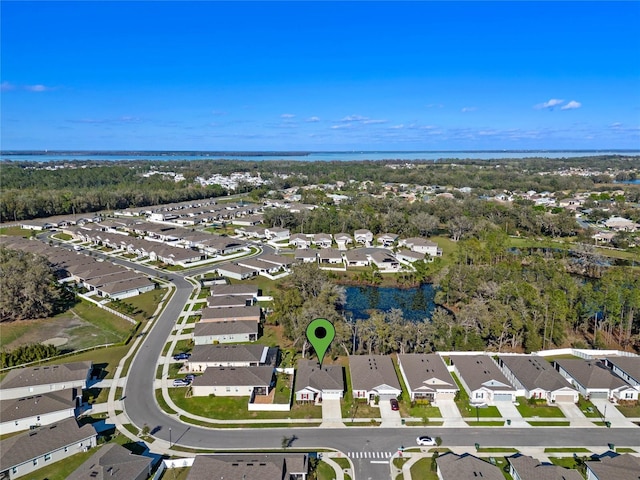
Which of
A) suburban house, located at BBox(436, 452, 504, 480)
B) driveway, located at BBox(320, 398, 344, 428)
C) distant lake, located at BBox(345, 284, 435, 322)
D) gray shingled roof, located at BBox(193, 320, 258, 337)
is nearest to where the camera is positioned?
suburban house, located at BBox(436, 452, 504, 480)

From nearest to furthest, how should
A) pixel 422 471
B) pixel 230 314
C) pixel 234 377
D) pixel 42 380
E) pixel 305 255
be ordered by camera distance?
1. pixel 422 471
2. pixel 42 380
3. pixel 234 377
4. pixel 230 314
5. pixel 305 255

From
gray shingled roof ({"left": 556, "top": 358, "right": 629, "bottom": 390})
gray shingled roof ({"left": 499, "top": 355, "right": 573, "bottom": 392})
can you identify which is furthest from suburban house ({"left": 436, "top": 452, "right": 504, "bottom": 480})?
gray shingled roof ({"left": 556, "top": 358, "right": 629, "bottom": 390})

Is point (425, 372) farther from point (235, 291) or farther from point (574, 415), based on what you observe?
point (235, 291)

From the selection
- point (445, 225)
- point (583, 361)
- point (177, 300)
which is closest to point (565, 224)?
point (445, 225)

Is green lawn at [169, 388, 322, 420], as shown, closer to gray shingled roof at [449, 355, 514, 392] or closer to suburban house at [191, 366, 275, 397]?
suburban house at [191, 366, 275, 397]

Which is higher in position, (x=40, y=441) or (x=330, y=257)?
(x=40, y=441)

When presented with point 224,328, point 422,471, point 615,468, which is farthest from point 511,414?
point 224,328

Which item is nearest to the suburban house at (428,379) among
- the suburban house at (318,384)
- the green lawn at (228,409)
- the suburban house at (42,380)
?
the suburban house at (318,384)
